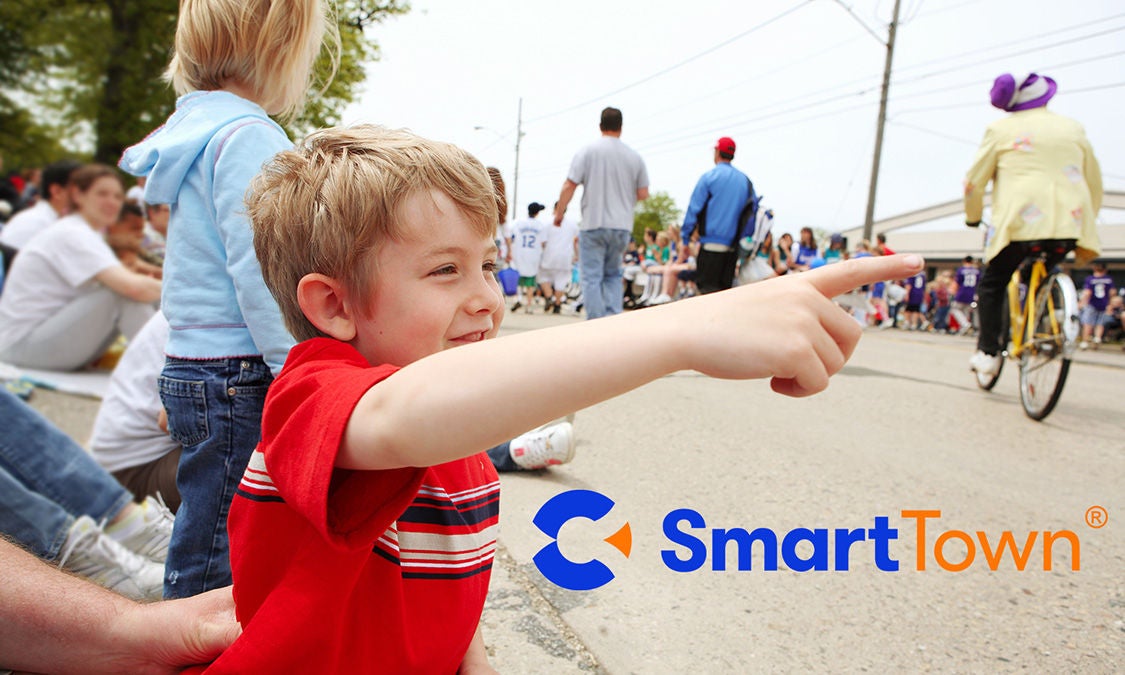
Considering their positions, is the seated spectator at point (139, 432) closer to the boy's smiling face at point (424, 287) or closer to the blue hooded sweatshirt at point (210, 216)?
the blue hooded sweatshirt at point (210, 216)

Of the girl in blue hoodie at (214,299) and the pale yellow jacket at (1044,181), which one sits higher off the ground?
the pale yellow jacket at (1044,181)

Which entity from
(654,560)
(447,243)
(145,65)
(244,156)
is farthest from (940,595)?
(145,65)

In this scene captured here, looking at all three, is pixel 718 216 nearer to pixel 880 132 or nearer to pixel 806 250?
pixel 806 250

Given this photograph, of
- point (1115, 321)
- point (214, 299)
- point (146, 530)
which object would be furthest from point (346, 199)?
point (1115, 321)

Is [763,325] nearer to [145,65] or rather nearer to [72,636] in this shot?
[72,636]

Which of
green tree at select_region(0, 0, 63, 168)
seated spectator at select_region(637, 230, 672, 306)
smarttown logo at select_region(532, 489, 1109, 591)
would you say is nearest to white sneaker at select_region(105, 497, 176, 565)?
smarttown logo at select_region(532, 489, 1109, 591)

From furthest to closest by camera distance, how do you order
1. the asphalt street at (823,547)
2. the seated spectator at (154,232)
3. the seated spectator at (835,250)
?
the seated spectator at (835,250), the seated spectator at (154,232), the asphalt street at (823,547)

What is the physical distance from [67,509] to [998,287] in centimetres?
509

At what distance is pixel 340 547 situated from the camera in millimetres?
788

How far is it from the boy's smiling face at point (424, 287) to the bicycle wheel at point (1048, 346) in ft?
13.9

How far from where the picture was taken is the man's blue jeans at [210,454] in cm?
158

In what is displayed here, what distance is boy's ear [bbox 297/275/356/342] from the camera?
1.01m

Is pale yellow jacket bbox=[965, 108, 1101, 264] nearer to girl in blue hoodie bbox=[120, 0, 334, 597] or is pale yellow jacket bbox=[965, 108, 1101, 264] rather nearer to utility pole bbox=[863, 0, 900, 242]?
girl in blue hoodie bbox=[120, 0, 334, 597]

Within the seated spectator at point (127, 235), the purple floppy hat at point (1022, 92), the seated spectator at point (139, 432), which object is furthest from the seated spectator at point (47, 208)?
the purple floppy hat at point (1022, 92)
